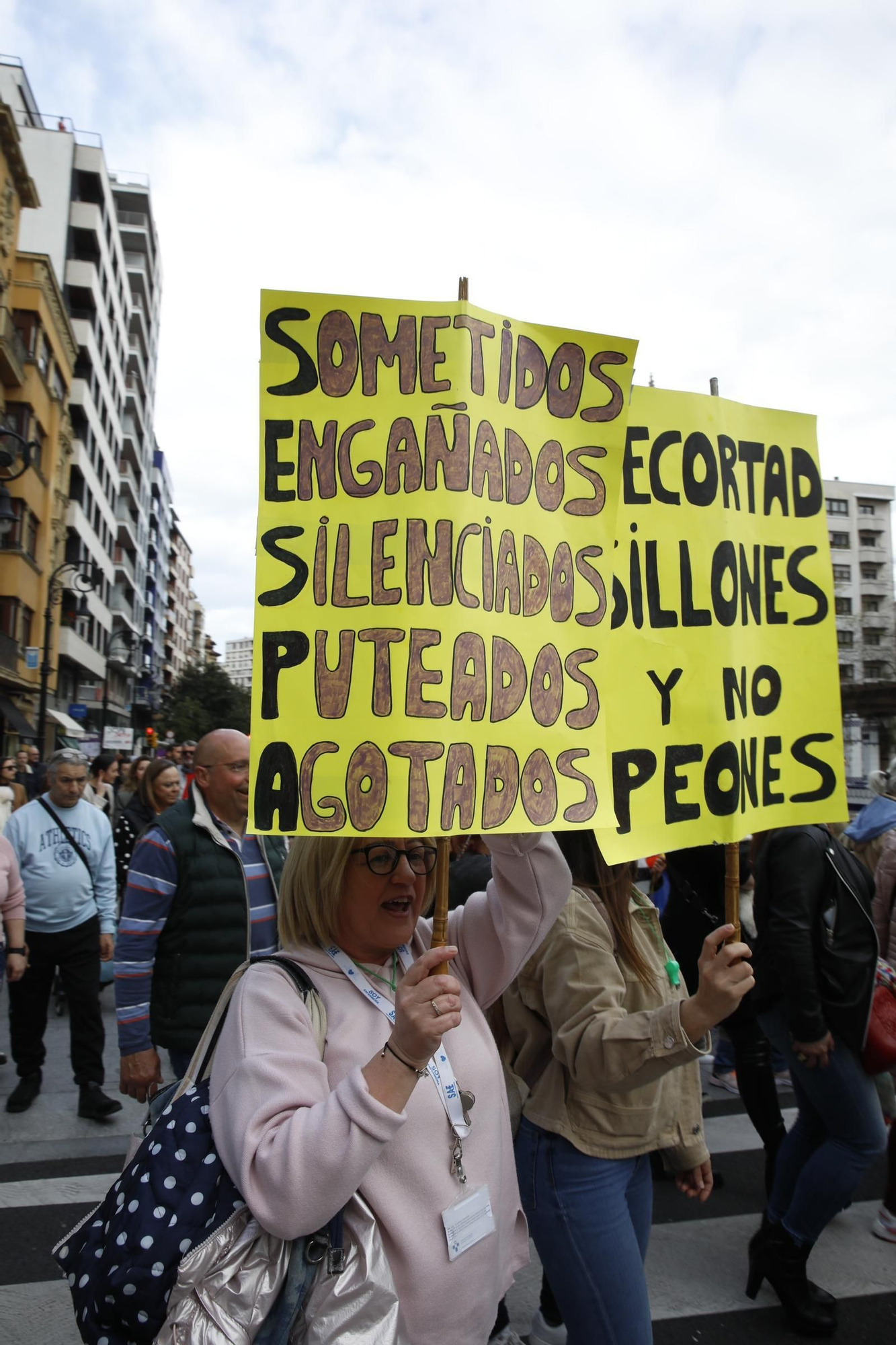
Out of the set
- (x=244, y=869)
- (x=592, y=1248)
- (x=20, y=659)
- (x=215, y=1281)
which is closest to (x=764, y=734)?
(x=592, y=1248)

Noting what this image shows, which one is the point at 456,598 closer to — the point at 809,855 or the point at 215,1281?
the point at 215,1281

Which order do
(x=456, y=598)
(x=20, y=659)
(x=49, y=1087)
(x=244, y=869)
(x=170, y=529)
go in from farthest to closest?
(x=170, y=529) < (x=20, y=659) < (x=49, y=1087) < (x=244, y=869) < (x=456, y=598)

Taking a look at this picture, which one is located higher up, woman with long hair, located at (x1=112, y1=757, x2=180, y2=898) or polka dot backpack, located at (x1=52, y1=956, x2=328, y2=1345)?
woman with long hair, located at (x1=112, y1=757, x2=180, y2=898)

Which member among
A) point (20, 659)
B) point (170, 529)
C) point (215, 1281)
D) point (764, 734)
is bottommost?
point (215, 1281)

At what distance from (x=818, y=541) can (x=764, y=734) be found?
1.64 ft

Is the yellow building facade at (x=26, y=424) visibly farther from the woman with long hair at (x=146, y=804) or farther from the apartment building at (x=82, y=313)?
the woman with long hair at (x=146, y=804)

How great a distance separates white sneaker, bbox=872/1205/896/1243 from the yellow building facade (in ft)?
88.6

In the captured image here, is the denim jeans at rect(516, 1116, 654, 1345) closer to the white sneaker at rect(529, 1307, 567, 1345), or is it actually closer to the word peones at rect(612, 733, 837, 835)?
the word peones at rect(612, 733, 837, 835)

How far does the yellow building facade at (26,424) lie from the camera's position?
96.5ft

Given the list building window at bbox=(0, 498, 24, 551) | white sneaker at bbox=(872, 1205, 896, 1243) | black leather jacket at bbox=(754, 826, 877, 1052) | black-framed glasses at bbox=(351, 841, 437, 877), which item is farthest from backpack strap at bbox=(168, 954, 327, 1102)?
building window at bbox=(0, 498, 24, 551)

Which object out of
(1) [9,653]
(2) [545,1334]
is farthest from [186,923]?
(1) [9,653]

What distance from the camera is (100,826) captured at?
602 cm

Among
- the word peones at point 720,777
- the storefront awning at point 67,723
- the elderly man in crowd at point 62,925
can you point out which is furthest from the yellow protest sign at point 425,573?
the storefront awning at point 67,723

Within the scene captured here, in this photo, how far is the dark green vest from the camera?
3.80 metres
